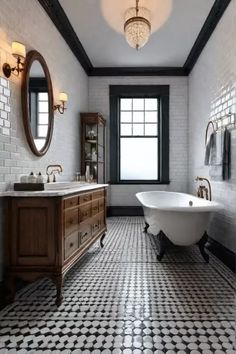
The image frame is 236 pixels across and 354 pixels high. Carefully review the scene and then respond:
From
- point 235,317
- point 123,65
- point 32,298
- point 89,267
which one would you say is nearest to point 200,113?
point 123,65

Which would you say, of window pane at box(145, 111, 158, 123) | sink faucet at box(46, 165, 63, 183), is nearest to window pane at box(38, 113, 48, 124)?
sink faucet at box(46, 165, 63, 183)

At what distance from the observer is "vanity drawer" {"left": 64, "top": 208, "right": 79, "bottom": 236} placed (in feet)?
7.63

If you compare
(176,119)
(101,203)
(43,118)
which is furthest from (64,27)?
(176,119)

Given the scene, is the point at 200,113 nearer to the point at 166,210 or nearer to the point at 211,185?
the point at 211,185

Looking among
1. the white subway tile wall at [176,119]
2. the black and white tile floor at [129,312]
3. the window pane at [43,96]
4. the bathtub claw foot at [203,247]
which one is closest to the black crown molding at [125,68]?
the white subway tile wall at [176,119]

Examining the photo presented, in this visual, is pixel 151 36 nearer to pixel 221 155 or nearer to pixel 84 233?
pixel 221 155

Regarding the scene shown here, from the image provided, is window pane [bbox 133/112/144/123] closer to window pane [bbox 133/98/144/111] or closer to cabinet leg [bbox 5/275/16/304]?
window pane [bbox 133/98/144/111]

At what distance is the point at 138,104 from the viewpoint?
6.36 metres

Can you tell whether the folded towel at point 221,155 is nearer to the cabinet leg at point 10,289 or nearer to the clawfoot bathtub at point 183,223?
the clawfoot bathtub at point 183,223

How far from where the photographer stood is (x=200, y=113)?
4.90 m

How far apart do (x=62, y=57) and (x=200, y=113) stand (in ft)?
8.15

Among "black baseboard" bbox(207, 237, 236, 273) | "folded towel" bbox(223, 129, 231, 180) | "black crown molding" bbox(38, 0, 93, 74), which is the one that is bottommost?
"black baseboard" bbox(207, 237, 236, 273)

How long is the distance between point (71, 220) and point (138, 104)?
4483 mm

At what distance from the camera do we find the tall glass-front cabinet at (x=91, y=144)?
5453mm
